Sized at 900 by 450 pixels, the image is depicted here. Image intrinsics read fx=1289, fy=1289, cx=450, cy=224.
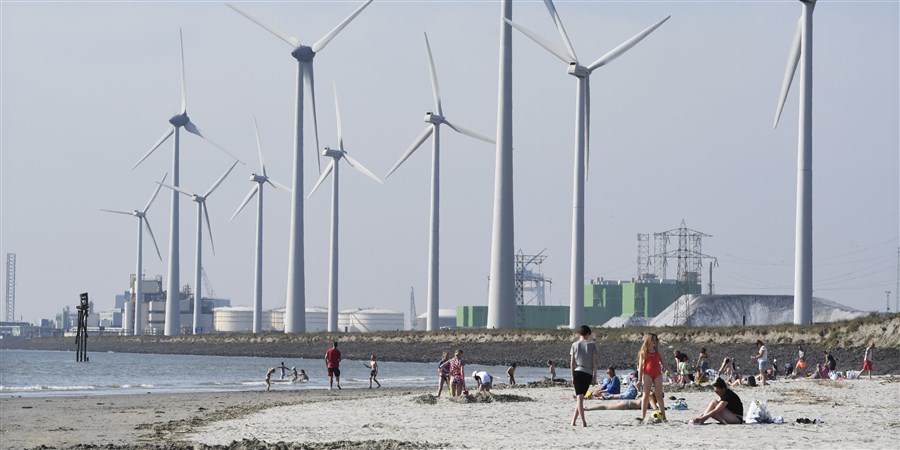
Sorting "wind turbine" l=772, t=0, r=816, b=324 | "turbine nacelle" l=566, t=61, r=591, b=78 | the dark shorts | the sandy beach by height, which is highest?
"turbine nacelle" l=566, t=61, r=591, b=78

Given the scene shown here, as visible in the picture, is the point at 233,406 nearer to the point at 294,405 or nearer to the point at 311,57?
the point at 294,405

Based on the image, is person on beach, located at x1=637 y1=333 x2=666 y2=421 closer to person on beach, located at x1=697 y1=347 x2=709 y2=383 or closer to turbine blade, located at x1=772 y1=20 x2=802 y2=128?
person on beach, located at x1=697 y1=347 x2=709 y2=383

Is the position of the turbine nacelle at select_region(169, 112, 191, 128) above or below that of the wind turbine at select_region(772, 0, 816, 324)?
above

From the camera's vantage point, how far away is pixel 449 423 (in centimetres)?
2962

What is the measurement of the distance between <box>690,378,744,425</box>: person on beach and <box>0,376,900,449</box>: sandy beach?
0.34 meters

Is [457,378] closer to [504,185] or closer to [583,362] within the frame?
[583,362]

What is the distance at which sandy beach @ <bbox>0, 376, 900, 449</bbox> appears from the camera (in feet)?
79.8

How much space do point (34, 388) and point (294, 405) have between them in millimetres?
28330

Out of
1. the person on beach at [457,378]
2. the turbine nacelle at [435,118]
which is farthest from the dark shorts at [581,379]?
the turbine nacelle at [435,118]

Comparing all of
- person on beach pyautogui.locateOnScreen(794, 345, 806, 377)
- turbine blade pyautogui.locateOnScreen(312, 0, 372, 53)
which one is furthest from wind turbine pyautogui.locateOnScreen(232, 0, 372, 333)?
person on beach pyautogui.locateOnScreen(794, 345, 806, 377)

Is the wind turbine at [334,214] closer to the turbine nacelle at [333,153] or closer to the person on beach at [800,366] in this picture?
the turbine nacelle at [333,153]

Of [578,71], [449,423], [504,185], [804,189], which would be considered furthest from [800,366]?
[578,71]

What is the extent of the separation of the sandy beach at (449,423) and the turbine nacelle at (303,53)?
82101 mm

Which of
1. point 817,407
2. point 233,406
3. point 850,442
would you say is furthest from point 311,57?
point 850,442
